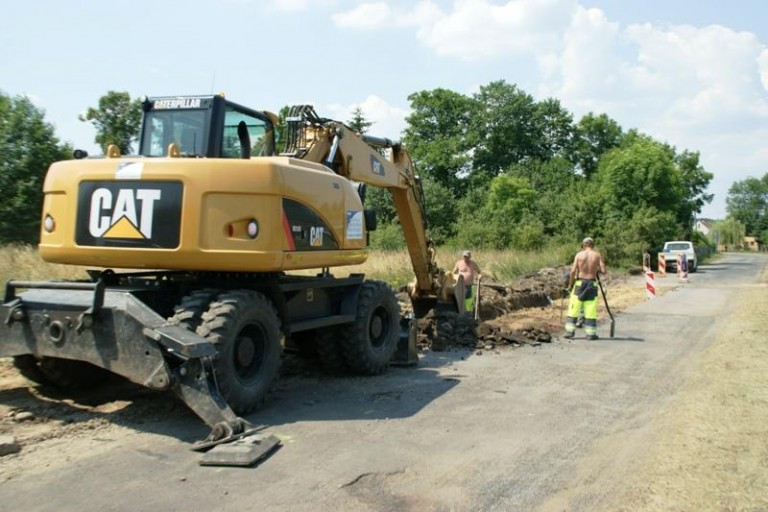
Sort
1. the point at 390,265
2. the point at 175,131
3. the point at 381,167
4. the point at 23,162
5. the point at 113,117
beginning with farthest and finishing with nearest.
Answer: the point at 113,117 → the point at 390,265 → the point at 23,162 → the point at 381,167 → the point at 175,131

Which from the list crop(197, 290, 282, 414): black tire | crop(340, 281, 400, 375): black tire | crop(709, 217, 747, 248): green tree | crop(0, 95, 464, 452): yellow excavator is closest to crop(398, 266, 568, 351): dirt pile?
crop(340, 281, 400, 375): black tire

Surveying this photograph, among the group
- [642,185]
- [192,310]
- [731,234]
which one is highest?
[642,185]

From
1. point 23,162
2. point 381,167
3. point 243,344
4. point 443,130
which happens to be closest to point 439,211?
point 443,130

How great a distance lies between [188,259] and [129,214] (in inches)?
28.9

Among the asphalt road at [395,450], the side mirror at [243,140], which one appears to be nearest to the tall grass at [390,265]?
the side mirror at [243,140]

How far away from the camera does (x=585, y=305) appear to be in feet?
41.0

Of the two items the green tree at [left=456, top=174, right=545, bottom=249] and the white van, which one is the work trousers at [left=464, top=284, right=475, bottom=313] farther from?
the white van

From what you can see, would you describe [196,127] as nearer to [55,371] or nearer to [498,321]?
[55,371]

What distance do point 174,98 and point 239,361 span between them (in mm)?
2902

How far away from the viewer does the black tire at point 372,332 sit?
8.36 meters

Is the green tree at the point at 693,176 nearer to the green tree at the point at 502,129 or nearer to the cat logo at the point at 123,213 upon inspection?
the green tree at the point at 502,129

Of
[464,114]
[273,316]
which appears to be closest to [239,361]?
[273,316]

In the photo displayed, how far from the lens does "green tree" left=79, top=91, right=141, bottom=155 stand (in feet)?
93.6

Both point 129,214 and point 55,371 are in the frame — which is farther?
point 55,371
